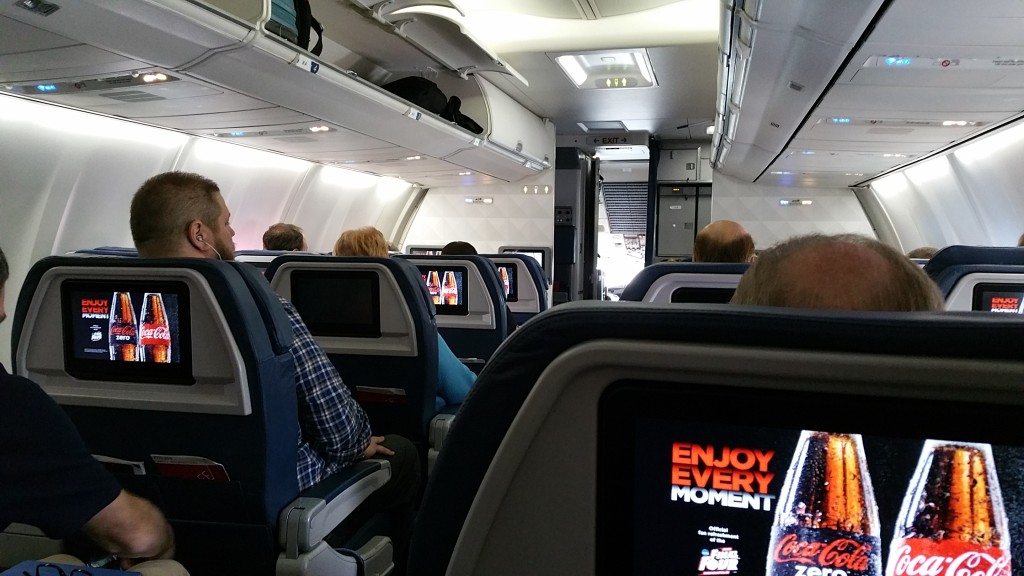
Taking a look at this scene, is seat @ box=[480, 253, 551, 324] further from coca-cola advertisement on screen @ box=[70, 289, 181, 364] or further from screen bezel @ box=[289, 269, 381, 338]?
coca-cola advertisement on screen @ box=[70, 289, 181, 364]

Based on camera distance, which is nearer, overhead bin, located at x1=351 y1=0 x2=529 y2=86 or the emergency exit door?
overhead bin, located at x1=351 y1=0 x2=529 y2=86

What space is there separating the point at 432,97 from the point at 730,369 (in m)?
8.26

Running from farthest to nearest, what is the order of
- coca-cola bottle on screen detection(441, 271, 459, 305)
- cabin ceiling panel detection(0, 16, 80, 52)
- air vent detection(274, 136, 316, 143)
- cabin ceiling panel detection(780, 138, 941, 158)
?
cabin ceiling panel detection(780, 138, 941, 158)
air vent detection(274, 136, 316, 143)
coca-cola bottle on screen detection(441, 271, 459, 305)
cabin ceiling panel detection(0, 16, 80, 52)

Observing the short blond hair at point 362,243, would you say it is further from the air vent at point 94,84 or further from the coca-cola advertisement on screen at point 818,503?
the coca-cola advertisement on screen at point 818,503

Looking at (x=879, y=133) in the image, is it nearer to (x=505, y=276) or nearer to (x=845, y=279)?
(x=505, y=276)

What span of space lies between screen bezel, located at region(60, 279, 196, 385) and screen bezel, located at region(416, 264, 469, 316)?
3.25m

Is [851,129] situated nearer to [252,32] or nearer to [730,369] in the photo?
[252,32]

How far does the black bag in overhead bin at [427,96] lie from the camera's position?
8484 mm

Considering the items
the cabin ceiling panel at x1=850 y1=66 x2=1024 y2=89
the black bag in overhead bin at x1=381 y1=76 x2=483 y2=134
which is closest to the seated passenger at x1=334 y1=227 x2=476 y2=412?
the cabin ceiling panel at x1=850 y1=66 x2=1024 y2=89

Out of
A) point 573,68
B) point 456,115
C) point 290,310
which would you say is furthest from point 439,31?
point 290,310

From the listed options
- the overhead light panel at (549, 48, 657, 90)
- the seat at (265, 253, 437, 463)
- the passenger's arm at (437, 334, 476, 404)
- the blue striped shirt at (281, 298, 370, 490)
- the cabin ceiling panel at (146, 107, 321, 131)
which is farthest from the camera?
the overhead light panel at (549, 48, 657, 90)

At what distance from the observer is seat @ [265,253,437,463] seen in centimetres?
347

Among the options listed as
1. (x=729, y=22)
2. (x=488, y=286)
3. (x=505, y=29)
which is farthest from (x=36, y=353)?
(x=505, y=29)

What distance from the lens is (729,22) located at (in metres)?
4.79
